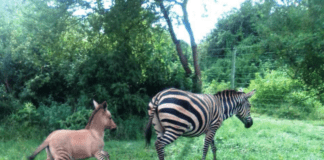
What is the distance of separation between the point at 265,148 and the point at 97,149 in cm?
492

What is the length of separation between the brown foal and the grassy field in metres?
2.14

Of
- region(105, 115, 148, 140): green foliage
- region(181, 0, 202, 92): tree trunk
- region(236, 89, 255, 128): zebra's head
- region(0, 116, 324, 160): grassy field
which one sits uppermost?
region(181, 0, 202, 92): tree trunk

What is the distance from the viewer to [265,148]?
764 cm

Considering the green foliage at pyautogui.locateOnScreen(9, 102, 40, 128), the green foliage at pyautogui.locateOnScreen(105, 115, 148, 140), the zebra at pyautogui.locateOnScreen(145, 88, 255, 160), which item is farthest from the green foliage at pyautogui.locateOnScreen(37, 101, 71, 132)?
the zebra at pyautogui.locateOnScreen(145, 88, 255, 160)

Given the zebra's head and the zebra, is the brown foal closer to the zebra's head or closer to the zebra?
the zebra

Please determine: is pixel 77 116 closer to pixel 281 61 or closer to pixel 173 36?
pixel 173 36

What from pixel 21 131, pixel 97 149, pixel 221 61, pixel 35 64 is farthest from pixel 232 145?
pixel 221 61

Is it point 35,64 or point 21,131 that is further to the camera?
point 35,64

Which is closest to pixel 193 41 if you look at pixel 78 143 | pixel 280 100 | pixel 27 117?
pixel 280 100

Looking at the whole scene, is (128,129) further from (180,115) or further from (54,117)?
(180,115)

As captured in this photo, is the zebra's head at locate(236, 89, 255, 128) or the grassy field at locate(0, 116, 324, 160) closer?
the grassy field at locate(0, 116, 324, 160)

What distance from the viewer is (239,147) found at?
7.86 meters

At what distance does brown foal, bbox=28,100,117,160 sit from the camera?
4430 millimetres

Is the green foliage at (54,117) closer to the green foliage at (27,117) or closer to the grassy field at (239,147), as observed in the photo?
the green foliage at (27,117)
